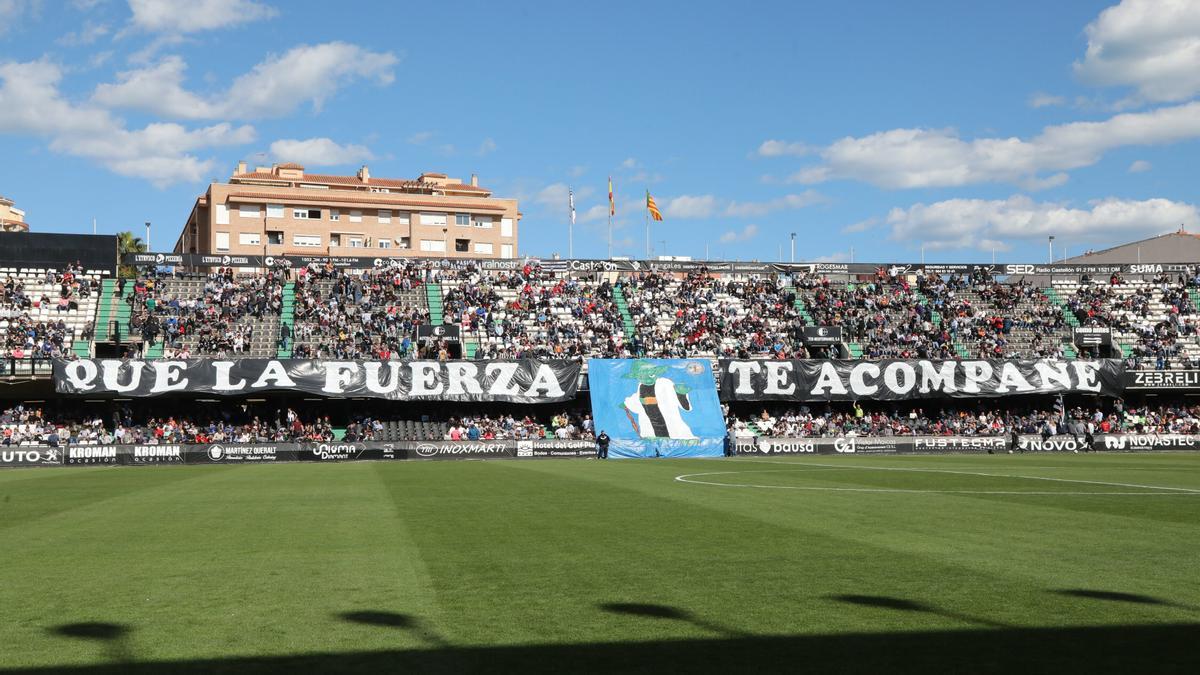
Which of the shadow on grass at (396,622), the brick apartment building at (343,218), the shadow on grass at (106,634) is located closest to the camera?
the shadow on grass at (106,634)

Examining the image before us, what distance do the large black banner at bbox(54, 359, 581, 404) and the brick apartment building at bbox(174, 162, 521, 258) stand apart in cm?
4797

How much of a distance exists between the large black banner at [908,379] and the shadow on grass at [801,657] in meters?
47.8

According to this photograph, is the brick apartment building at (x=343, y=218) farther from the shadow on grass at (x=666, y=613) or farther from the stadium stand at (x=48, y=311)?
the shadow on grass at (x=666, y=613)

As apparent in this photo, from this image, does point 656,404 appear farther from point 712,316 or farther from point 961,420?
point 961,420

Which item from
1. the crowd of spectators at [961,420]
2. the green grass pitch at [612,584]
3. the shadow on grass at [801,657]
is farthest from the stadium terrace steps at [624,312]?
the shadow on grass at [801,657]

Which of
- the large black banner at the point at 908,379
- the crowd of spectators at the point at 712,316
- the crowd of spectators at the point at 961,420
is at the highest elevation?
the crowd of spectators at the point at 712,316

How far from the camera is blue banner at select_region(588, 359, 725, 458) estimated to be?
51.9m

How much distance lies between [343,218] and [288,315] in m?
46.2

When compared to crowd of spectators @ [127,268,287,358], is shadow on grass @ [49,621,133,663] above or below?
below

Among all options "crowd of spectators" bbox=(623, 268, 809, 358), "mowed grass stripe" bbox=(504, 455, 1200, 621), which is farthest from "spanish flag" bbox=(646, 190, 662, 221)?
"mowed grass stripe" bbox=(504, 455, 1200, 621)

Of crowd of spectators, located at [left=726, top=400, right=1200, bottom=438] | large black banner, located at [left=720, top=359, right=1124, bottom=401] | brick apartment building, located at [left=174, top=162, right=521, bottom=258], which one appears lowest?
crowd of spectators, located at [left=726, top=400, right=1200, bottom=438]

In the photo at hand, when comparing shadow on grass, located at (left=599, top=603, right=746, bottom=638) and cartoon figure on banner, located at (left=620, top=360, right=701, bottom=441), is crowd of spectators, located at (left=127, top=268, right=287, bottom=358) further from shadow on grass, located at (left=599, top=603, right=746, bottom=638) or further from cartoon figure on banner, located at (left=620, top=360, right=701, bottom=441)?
shadow on grass, located at (left=599, top=603, right=746, bottom=638)

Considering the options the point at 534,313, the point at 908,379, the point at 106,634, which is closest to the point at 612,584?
the point at 106,634

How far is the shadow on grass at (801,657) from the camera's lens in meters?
7.85
